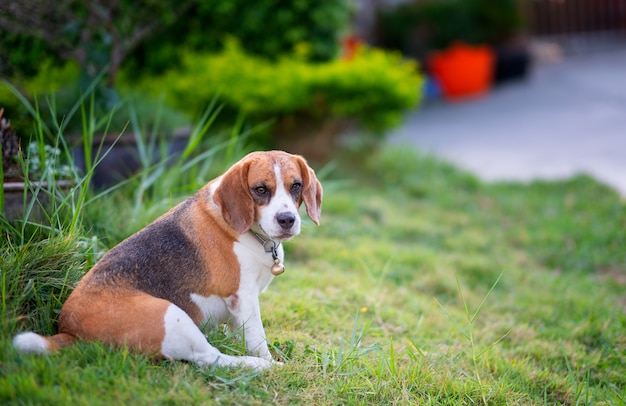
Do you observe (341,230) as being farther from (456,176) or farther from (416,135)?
(416,135)

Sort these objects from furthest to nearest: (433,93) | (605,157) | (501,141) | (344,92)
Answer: (433,93)
(501,141)
(605,157)
(344,92)

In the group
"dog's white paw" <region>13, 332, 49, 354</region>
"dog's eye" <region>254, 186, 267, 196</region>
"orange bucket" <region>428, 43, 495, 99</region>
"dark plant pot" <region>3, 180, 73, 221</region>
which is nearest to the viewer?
"dog's white paw" <region>13, 332, 49, 354</region>

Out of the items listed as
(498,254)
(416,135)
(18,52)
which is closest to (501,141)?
(416,135)

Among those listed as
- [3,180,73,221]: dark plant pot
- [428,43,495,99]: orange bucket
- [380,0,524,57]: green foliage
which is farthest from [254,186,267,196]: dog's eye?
[380,0,524,57]: green foliage

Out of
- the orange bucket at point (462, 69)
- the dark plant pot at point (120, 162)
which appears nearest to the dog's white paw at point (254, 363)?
the dark plant pot at point (120, 162)

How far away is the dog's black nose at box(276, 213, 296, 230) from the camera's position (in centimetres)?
337

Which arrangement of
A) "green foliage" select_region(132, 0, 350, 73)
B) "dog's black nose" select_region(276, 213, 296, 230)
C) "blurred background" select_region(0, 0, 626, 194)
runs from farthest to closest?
"green foliage" select_region(132, 0, 350, 73) < "blurred background" select_region(0, 0, 626, 194) < "dog's black nose" select_region(276, 213, 296, 230)

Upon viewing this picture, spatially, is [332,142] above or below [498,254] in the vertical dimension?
above

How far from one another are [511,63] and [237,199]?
13533 mm

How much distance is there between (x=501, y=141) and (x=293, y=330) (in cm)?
790

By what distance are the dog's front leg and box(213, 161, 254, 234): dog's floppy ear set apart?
36 centimetres

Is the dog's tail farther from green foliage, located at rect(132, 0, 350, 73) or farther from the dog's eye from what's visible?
green foliage, located at rect(132, 0, 350, 73)

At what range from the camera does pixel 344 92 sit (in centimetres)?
845

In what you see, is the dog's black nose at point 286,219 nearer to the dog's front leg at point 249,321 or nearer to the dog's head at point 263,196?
the dog's head at point 263,196
